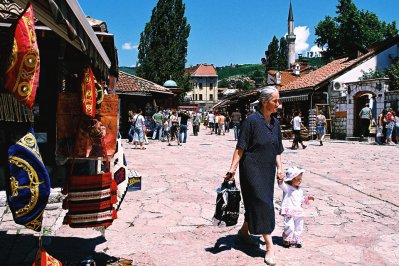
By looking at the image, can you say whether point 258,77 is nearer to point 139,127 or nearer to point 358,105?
point 358,105

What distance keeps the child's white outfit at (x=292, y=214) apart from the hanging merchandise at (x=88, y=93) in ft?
7.30

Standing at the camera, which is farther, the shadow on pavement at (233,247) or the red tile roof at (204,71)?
the red tile roof at (204,71)

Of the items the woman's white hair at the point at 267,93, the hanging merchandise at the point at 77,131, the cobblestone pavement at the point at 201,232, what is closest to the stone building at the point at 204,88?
the cobblestone pavement at the point at 201,232

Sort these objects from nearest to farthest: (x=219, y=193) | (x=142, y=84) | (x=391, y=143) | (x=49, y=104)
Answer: (x=219, y=193) < (x=49, y=104) < (x=391, y=143) < (x=142, y=84)

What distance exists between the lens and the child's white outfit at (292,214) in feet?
14.2

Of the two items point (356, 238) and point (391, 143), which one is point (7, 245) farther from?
point (391, 143)

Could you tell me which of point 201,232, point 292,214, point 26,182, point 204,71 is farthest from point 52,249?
point 204,71

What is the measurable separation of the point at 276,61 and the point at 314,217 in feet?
208

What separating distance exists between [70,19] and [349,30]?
1819 inches

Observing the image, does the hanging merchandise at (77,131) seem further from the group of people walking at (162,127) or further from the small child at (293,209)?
the group of people walking at (162,127)

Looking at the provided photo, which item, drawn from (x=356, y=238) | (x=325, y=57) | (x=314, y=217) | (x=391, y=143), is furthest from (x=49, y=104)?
(x=325, y=57)

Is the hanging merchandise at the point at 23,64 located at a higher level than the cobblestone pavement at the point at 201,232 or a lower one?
higher

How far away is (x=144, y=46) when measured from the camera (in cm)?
4378

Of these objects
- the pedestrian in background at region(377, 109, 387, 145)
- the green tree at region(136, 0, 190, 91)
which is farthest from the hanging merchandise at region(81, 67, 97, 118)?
the green tree at region(136, 0, 190, 91)
